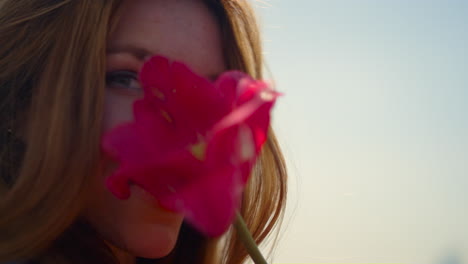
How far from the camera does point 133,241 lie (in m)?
0.82

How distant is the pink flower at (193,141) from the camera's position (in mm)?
381

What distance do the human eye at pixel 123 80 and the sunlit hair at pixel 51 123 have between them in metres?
0.03

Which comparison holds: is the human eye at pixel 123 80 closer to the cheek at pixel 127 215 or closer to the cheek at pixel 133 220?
the cheek at pixel 127 215

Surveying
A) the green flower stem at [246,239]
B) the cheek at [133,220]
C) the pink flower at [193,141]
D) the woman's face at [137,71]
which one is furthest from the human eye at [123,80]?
the green flower stem at [246,239]

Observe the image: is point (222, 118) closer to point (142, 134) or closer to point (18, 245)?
point (142, 134)

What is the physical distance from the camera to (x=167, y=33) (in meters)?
0.89

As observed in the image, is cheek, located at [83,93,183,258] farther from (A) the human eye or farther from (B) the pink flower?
(B) the pink flower

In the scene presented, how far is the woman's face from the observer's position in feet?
2.64

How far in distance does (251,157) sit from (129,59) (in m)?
0.53

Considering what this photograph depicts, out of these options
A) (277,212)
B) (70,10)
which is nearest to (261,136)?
(70,10)

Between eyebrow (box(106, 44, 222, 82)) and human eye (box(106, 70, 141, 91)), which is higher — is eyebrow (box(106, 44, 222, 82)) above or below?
above

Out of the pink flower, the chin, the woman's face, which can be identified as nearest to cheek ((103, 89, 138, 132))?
the woman's face

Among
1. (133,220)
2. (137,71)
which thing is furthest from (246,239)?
(137,71)

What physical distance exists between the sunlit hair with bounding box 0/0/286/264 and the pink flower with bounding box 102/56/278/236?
315 mm
